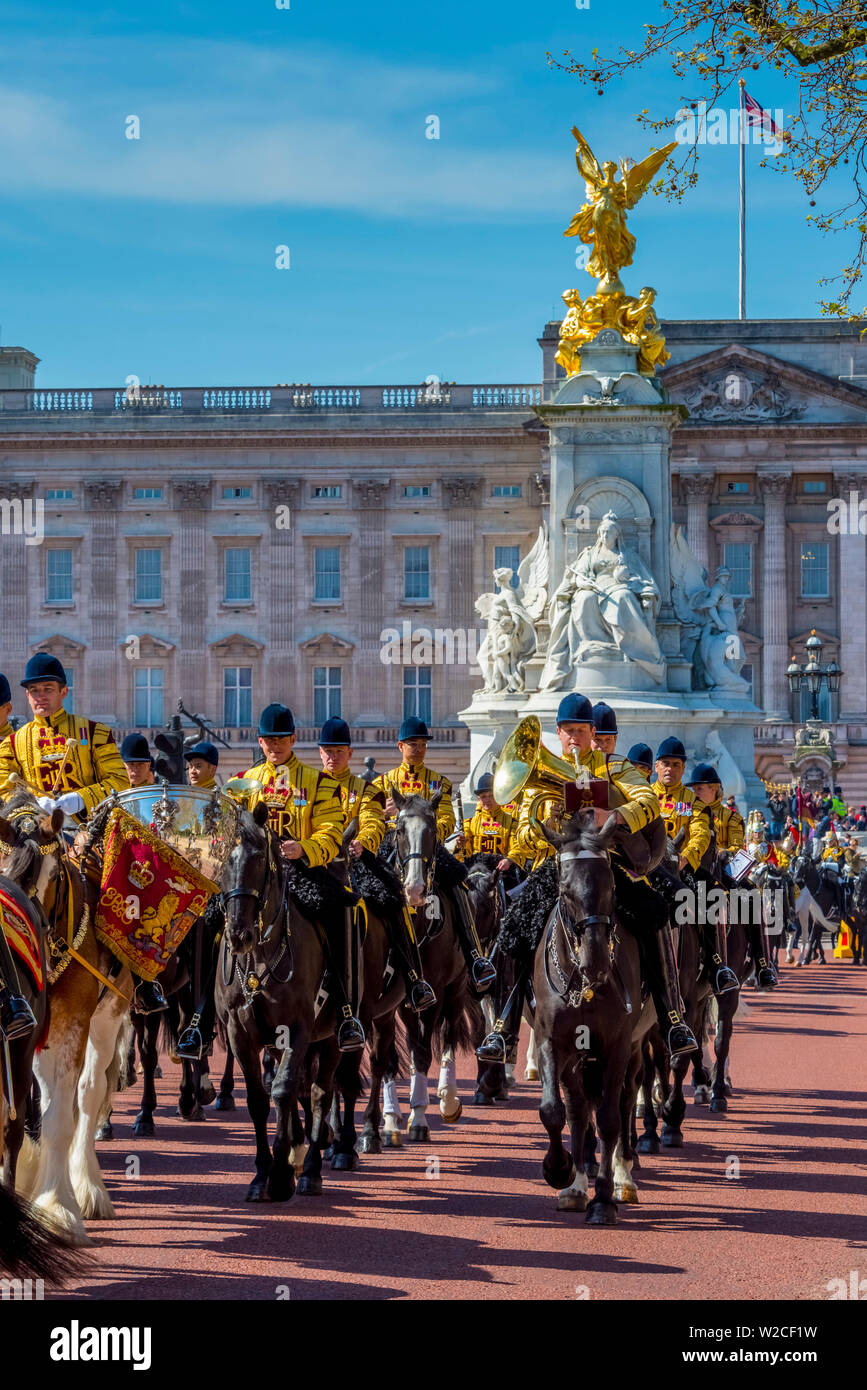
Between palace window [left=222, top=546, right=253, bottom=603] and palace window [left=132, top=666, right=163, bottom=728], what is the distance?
3.88 meters

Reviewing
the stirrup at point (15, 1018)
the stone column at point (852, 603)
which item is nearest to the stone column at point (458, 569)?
the stone column at point (852, 603)

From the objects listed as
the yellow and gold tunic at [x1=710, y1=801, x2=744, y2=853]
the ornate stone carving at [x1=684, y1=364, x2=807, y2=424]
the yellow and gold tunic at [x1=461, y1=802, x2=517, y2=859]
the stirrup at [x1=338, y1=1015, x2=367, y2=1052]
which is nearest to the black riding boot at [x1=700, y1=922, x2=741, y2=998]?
the yellow and gold tunic at [x1=710, y1=801, x2=744, y2=853]

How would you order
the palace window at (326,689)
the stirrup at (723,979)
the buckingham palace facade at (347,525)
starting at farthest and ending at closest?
1. the palace window at (326,689)
2. the buckingham palace facade at (347,525)
3. the stirrup at (723,979)

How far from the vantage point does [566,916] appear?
428 inches

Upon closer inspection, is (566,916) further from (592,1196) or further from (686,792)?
(686,792)

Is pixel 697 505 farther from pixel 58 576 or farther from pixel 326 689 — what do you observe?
pixel 58 576

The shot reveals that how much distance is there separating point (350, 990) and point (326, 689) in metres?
63.7

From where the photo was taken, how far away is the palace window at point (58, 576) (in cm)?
7731

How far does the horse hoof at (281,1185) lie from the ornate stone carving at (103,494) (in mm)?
66536

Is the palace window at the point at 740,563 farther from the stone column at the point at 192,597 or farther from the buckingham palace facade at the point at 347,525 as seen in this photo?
the stone column at the point at 192,597

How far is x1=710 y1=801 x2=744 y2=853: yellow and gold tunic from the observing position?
55.2 feet

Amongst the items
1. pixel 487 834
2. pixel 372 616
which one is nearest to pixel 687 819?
pixel 487 834
